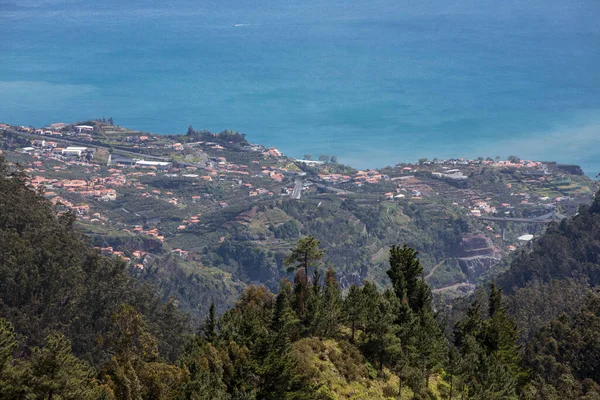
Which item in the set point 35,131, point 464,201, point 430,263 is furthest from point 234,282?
point 35,131

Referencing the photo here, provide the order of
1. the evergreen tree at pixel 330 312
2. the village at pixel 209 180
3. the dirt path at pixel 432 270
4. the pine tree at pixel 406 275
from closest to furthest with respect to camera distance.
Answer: the evergreen tree at pixel 330 312
the pine tree at pixel 406 275
the dirt path at pixel 432 270
the village at pixel 209 180

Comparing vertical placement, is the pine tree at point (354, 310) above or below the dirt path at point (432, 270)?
below

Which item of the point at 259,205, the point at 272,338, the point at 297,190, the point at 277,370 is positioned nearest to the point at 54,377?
the point at 277,370

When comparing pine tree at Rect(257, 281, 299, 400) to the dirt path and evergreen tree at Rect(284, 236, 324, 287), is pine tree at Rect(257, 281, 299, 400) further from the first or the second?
the dirt path

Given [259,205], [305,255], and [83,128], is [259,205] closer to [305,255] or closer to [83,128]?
[83,128]

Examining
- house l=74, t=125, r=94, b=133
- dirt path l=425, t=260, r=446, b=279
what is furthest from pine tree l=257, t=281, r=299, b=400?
house l=74, t=125, r=94, b=133

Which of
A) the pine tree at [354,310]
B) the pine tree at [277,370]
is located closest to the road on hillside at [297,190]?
the pine tree at [354,310]

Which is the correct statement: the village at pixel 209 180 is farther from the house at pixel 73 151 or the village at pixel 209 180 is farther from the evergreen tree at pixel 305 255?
the evergreen tree at pixel 305 255

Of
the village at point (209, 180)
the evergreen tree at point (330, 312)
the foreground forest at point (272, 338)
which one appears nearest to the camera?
the foreground forest at point (272, 338)

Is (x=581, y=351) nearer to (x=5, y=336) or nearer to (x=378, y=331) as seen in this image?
Result: (x=378, y=331)
